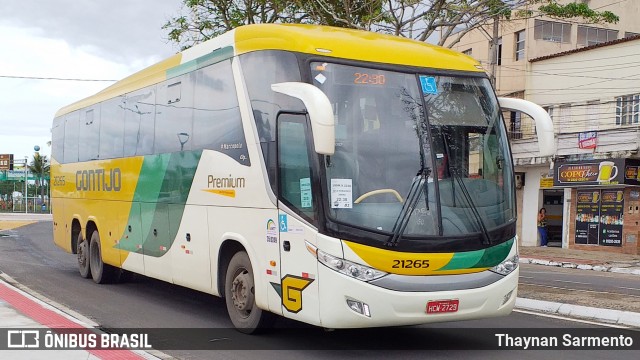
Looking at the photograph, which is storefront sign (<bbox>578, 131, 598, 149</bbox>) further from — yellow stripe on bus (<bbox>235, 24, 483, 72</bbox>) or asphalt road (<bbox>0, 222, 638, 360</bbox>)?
yellow stripe on bus (<bbox>235, 24, 483, 72</bbox>)

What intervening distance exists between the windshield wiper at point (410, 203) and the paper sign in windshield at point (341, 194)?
51 centimetres

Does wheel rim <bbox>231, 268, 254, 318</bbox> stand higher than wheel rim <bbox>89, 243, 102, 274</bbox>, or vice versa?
wheel rim <bbox>231, 268, 254, 318</bbox>

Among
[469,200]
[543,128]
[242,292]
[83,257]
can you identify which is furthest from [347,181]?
[83,257]

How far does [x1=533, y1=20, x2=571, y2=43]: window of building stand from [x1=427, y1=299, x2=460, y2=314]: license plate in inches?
1183

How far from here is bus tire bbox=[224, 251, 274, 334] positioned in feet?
27.8

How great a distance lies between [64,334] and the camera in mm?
7961

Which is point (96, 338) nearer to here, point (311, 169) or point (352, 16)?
point (311, 169)

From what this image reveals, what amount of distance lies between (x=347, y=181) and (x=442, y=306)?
5.12 feet

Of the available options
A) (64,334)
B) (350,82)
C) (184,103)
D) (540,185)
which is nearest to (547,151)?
(350,82)

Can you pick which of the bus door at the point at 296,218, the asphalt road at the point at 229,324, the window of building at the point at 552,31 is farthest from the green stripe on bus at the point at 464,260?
the window of building at the point at 552,31

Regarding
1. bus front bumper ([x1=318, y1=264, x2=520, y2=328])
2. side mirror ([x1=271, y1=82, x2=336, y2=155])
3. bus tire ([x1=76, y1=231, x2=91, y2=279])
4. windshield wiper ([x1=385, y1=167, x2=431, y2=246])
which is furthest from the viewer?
bus tire ([x1=76, y1=231, x2=91, y2=279])

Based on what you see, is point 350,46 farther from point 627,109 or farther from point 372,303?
point 627,109

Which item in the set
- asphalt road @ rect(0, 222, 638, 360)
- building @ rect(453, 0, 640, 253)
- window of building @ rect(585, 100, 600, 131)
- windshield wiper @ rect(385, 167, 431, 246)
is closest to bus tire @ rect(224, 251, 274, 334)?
asphalt road @ rect(0, 222, 638, 360)

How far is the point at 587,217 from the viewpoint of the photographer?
28.5 meters
